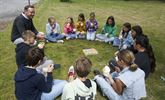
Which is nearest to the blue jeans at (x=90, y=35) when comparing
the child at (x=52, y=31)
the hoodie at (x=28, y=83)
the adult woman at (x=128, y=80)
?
the child at (x=52, y=31)

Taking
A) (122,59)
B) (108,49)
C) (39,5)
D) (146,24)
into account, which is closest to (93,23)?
(108,49)

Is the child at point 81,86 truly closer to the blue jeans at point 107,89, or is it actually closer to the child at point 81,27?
the blue jeans at point 107,89

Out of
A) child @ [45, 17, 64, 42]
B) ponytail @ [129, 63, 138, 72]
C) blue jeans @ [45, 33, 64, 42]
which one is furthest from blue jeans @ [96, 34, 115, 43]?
ponytail @ [129, 63, 138, 72]

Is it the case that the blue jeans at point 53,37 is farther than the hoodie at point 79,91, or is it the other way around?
the blue jeans at point 53,37

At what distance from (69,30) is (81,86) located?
689 centimetres

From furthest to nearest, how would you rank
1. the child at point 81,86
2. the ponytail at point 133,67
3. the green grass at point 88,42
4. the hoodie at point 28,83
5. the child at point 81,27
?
the child at point 81,27
the green grass at point 88,42
the ponytail at point 133,67
the hoodie at point 28,83
the child at point 81,86

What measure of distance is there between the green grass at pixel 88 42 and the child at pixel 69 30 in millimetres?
292

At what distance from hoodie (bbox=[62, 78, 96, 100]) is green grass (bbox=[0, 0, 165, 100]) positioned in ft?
7.08

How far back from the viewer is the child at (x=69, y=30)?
12445 mm

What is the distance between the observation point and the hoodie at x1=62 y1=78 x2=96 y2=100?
579cm

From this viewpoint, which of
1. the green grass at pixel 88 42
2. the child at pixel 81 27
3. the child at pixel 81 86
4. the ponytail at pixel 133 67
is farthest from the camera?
the child at pixel 81 27

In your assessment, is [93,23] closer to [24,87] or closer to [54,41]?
[54,41]

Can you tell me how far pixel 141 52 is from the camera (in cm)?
798

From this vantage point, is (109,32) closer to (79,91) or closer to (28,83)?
(28,83)
